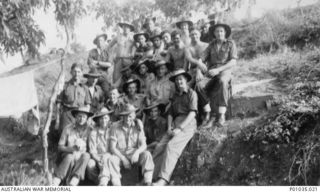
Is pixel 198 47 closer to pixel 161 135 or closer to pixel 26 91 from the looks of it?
pixel 161 135

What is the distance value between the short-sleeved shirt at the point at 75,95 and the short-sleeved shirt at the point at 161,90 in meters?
1.14

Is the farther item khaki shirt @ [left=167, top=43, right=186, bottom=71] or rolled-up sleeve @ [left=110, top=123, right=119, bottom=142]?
khaki shirt @ [left=167, top=43, right=186, bottom=71]

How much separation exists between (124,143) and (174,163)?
808 millimetres

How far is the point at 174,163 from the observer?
6.58 m

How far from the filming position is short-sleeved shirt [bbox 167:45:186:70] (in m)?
7.99

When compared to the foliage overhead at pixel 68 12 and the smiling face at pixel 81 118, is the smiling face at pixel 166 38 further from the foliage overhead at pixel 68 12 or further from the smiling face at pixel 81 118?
the smiling face at pixel 81 118

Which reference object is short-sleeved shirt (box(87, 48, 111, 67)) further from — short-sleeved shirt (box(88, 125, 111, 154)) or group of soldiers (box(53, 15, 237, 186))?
short-sleeved shirt (box(88, 125, 111, 154))

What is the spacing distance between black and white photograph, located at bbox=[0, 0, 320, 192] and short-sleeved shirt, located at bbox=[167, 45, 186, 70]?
0.08ft

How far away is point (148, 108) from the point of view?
23.6 ft

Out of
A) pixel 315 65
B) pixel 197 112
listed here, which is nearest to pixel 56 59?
Answer: pixel 197 112

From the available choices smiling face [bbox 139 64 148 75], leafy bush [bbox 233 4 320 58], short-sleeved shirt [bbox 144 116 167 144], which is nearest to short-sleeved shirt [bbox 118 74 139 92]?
smiling face [bbox 139 64 148 75]

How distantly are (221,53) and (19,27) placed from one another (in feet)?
11.9

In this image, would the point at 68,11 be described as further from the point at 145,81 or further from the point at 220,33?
the point at 220,33

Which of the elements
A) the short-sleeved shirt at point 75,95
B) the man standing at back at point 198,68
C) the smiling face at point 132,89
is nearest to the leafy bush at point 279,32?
the man standing at back at point 198,68
